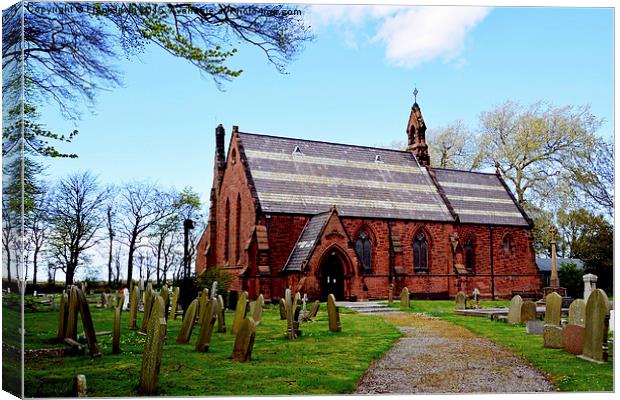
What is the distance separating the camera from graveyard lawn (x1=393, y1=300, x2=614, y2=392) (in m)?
9.59

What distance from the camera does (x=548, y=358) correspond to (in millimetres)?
10648

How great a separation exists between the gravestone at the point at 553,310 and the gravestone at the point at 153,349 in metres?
7.98

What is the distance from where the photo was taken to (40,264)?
10.4 m

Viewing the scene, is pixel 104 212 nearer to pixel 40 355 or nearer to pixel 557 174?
pixel 40 355

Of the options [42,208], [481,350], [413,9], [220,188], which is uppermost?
[413,9]

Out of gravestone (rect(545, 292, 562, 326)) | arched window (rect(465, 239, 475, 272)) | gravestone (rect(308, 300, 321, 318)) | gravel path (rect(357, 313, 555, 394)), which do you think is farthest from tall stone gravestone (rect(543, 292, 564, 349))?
arched window (rect(465, 239, 475, 272))

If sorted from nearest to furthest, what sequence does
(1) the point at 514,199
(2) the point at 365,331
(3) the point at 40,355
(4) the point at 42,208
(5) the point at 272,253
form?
(3) the point at 40,355 < (4) the point at 42,208 < (2) the point at 365,331 < (1) the point at 514,199 < (5) the point at 272,253

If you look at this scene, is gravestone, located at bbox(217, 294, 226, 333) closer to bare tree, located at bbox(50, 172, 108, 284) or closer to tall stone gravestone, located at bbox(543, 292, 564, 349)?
bare tree, located at bbox(50, 172, 108, 284)

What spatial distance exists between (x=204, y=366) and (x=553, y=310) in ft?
23.6

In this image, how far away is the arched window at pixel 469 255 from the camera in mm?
18695

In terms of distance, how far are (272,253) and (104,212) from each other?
7.48 m

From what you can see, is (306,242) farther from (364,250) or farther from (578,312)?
(578,312)

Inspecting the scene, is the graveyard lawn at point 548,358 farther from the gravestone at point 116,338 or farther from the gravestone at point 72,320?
the gravestone at point 72,320

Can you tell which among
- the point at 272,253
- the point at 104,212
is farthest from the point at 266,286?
the point at 104,212
